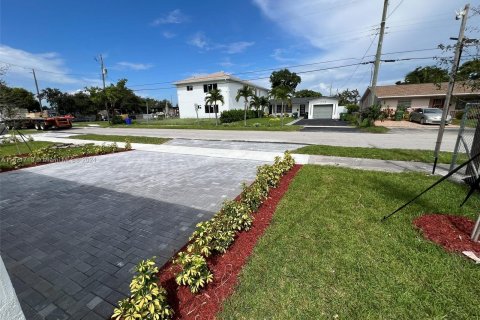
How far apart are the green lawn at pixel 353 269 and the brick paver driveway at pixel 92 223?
1.50 meters

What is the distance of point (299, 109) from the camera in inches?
1683

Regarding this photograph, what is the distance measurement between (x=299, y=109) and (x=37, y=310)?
4388 centimetres

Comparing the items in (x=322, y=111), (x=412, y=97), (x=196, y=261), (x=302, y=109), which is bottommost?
(x=196, y=261)

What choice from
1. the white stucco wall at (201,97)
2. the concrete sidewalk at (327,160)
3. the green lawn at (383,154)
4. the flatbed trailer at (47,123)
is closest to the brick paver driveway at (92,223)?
the concrete sidewalk at (327,160)

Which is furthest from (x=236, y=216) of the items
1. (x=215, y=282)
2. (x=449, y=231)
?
(x=449, y=231)

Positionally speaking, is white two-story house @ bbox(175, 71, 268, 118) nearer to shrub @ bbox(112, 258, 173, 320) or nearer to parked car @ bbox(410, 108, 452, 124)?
parked car @ bbox(410, 108, 452, 124)

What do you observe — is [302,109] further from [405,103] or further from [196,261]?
[196,261]

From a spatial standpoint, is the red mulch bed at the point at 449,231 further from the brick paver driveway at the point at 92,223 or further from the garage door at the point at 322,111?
the garage door at the point at 322,111

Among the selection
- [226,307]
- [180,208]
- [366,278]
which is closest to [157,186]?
[180,208]

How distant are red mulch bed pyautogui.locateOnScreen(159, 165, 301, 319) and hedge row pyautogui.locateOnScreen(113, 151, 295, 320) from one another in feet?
0.28

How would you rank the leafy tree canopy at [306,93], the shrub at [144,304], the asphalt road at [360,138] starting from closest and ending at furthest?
the shrub at [144,304]
the asphalt road at [360,138]
the leafy tree canopy at [306,93]

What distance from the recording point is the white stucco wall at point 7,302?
116 centimetres

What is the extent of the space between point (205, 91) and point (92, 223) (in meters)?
35.9

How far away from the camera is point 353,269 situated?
9.61 feet
